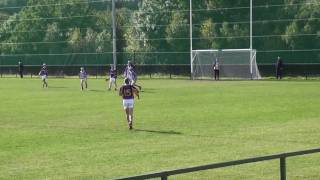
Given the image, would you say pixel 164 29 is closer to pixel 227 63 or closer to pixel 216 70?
pixel 227 63

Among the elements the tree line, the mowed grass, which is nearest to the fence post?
the mowed grass

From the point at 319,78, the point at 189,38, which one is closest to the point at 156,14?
the point at 189,38

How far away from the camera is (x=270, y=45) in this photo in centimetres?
6650

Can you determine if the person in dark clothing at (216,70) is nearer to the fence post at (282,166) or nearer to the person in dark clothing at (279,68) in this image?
the person in dark clothing at (279,68)

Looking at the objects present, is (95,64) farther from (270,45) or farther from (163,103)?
(163,103)

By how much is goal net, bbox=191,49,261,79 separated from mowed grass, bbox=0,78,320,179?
25049 millimetres

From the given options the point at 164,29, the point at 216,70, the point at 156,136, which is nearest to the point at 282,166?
the point at 156,136

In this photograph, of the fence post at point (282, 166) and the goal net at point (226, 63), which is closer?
the fence post at point (282, 166)

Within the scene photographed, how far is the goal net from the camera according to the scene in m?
62.2

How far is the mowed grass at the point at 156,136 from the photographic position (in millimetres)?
14711

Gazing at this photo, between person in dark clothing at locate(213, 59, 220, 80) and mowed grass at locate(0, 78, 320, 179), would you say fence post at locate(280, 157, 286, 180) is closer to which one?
mowed grass at locate(0, 78, 320, 179)

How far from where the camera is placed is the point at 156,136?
68.3ft

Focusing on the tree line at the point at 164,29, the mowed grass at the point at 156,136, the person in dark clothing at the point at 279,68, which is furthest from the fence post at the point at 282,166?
the tree line at the point at 164,29

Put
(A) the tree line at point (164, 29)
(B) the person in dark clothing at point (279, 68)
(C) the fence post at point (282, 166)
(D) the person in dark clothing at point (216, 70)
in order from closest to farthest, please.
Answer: (C) the fence post at point (282, 166) < (B) the person in dark clothing at point (279, 68) < (D) the person in dark clothing at point (216, 70) < (A) the tree line at point (164, 29)
